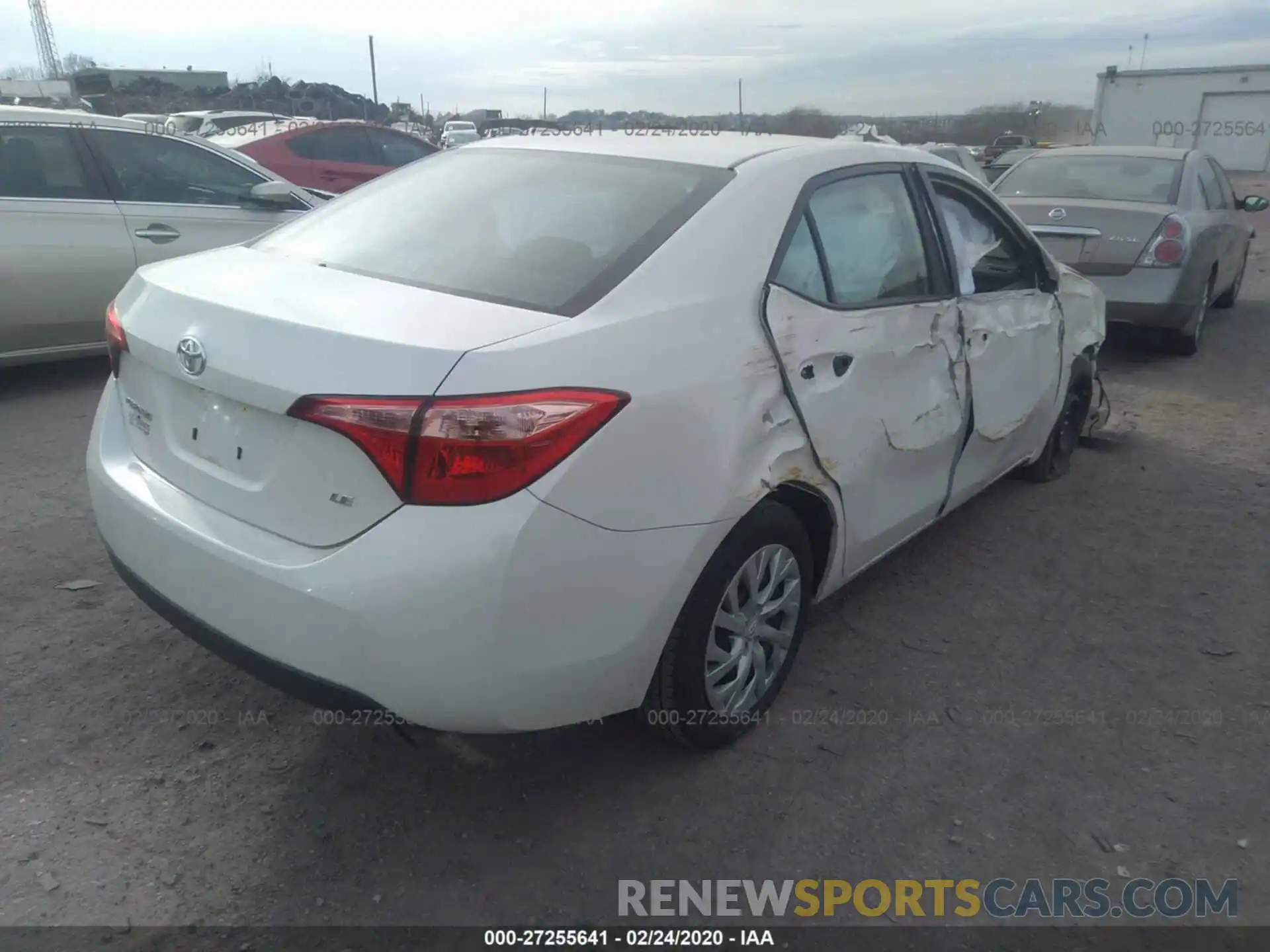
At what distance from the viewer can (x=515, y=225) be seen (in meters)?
2.70

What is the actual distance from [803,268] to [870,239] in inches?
18.8

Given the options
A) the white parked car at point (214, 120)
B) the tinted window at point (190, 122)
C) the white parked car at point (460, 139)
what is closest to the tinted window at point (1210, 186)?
the white parked car at point (460, 139)

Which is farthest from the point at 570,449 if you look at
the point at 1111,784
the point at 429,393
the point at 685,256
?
the point at 1111,784

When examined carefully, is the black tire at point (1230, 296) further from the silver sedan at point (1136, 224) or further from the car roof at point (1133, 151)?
the car roof at point (1133, 151)

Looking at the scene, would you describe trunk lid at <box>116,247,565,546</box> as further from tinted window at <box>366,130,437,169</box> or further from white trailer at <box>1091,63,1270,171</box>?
white trailer at <box>1091,63,1270,171</box>

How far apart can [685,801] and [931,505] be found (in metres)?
1.50

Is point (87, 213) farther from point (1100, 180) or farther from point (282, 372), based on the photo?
point (1100, 180)

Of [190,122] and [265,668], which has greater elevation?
[190,122]

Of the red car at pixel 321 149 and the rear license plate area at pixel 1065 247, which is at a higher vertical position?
the red car at pixel 321 149

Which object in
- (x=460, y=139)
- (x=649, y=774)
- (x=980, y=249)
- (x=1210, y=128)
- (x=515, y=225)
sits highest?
(x=515, y=225)

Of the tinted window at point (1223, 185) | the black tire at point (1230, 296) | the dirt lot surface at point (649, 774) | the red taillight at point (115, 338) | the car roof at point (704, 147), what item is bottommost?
the black tire at point (1230, 296)

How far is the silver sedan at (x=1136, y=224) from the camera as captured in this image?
7.12 metres

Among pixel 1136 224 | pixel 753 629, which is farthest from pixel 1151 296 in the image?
pixel 753 629

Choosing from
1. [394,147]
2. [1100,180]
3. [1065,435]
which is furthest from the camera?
[394,147]
